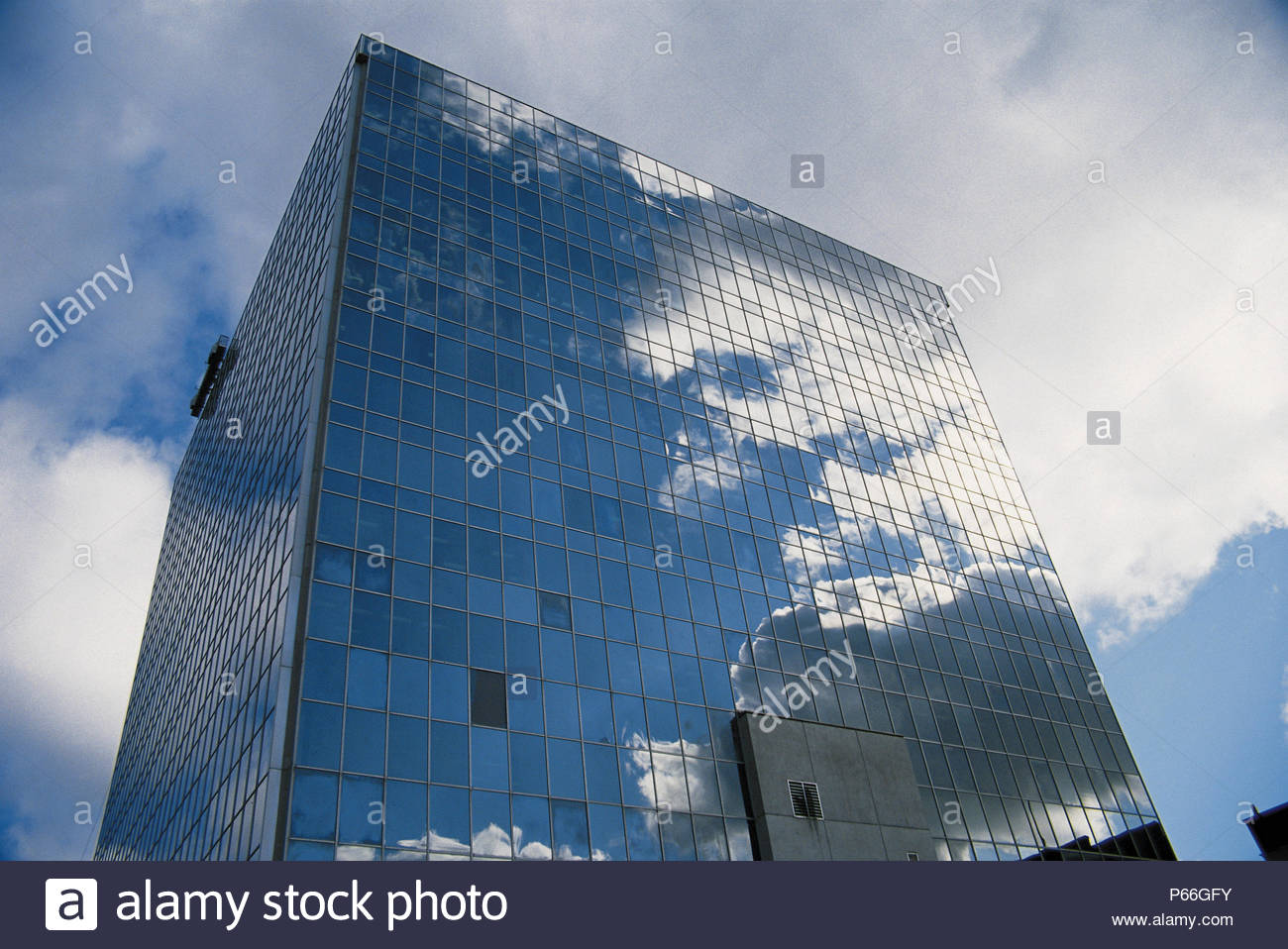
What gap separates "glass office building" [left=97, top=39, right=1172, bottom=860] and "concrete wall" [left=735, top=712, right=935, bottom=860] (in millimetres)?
265

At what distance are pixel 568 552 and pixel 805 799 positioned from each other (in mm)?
12986

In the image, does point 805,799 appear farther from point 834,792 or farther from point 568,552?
point 568,552

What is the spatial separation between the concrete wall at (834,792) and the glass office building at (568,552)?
0.26 m

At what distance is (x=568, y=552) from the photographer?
36250mm

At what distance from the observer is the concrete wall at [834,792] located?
109ft

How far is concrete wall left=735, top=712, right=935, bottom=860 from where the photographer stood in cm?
3338
